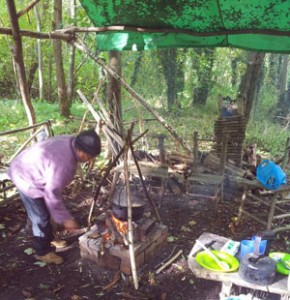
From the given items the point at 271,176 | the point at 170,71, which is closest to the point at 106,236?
the point at 271,176

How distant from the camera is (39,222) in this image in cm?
423

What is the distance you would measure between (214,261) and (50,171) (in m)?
2.05

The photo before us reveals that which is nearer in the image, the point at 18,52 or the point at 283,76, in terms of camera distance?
the point at 18,52

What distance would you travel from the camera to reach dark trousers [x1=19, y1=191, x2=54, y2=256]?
410cm

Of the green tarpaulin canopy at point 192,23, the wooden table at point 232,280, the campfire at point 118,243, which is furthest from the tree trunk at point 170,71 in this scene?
the wooden table at point 232,280

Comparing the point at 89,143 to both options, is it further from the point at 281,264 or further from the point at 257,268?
the point at 281,264

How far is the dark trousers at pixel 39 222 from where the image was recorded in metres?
4.10

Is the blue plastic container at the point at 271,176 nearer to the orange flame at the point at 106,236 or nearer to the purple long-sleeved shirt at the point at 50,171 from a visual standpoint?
the orange flame at the point at 106,236

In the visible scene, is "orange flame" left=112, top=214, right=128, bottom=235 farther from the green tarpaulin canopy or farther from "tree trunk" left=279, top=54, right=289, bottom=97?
"tree trunk" left=279, top=54, right=289, bottom=97

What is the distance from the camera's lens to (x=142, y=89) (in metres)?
16.3

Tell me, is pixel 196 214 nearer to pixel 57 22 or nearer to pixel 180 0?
pixel 180 0

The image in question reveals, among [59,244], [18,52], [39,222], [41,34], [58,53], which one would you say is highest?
[58,53]

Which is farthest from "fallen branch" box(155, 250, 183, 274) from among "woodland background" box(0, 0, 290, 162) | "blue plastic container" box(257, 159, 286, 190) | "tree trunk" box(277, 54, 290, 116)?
"tree trunk" box(277, 54, 290, 116)

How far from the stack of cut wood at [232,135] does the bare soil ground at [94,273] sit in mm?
2129
